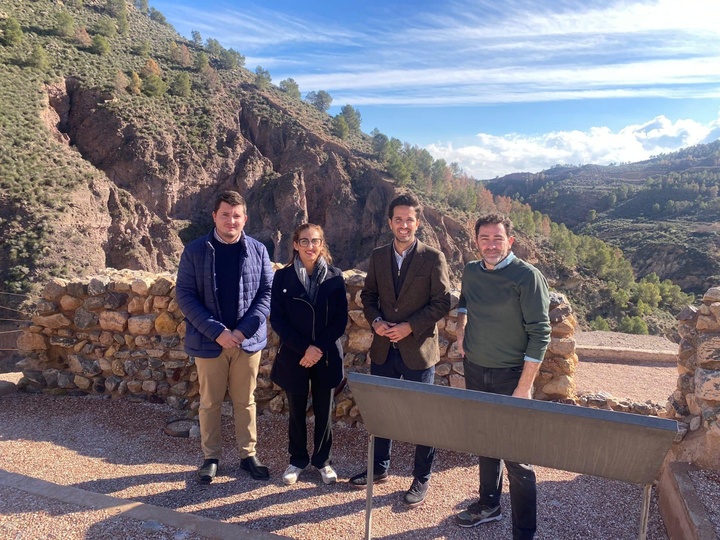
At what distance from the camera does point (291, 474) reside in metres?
3.56

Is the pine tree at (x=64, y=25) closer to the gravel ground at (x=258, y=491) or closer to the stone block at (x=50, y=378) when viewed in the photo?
the stone block at (x=50, y=378)

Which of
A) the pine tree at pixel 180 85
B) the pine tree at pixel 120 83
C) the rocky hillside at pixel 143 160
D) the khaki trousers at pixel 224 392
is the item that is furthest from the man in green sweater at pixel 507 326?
the pine tree at pixel 180 85

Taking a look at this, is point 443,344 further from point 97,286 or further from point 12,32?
point 12,32

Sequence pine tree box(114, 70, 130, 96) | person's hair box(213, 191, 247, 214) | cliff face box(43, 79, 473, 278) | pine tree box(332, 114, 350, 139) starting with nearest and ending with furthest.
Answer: person's hair box(213, 191, 247, 214), cliff face box(43, 79, 473, 278), pine tree box(114, 70, 130, 96), pine tree box(332, 114, 350, 139)

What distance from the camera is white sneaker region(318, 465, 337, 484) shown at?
3559mm

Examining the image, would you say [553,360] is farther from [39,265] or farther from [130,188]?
[130,188]

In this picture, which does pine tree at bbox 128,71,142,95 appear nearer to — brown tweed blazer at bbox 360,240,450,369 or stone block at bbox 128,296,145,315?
stone block at bbox 128,296,145,315

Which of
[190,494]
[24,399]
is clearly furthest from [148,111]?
[190,494]

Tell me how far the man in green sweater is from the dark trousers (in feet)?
3.85

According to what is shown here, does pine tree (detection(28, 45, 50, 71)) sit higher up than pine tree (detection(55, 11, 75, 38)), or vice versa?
pine tree (detection(55, 11, 75, 38))

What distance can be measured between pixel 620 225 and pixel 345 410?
216 ft

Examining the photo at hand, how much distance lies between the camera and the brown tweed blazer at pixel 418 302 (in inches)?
131

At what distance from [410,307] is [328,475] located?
4.77 ft

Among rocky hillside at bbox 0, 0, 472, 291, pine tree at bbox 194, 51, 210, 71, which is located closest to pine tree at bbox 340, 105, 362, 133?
rocky hillside at bbox 0, 0, 472, 291
